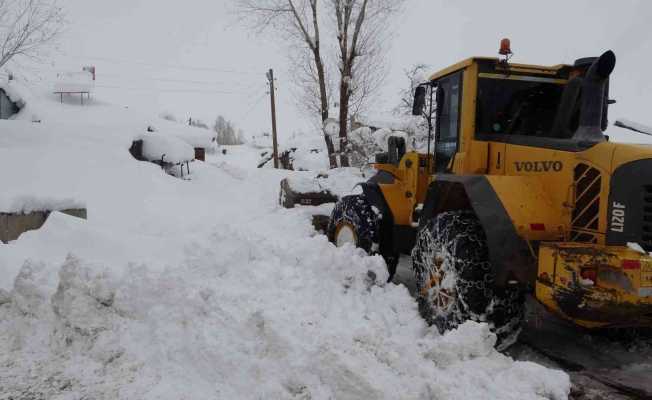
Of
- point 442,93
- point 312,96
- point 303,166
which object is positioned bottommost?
point 303,166

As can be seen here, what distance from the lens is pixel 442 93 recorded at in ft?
16.3

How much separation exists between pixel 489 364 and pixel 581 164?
1.52 m

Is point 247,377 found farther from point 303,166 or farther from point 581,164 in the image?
point 303,166

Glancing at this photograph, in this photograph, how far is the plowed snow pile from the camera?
2768 mm

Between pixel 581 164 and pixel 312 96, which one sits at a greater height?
pixel 312 96

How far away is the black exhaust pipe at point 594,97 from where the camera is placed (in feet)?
11.4

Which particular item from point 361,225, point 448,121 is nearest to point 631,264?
point 448,121

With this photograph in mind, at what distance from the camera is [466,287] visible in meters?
3.62

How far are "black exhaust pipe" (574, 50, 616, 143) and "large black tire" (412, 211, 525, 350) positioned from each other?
1.01 m

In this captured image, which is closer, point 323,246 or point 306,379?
point 306,379

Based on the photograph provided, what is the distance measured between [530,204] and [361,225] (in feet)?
7.70

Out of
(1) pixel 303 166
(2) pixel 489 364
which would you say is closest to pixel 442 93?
(2) pixel 489 364

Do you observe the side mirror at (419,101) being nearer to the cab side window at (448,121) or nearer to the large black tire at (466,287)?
the cab side window at (448,121)

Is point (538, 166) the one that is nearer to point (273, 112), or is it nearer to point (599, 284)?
point (599, 284)
